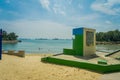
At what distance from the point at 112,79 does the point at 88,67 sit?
→ 9.63ft

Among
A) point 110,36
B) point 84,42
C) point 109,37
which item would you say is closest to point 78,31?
point 84,42

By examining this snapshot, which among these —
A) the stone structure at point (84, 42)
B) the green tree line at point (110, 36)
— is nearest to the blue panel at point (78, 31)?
the stone structure at point (84, 42)

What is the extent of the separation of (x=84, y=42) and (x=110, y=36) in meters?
90.1

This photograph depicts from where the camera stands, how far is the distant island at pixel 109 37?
9731 cm

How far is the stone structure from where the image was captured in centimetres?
1555

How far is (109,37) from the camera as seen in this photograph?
331ft

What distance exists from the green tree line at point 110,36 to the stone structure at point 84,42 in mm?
86327

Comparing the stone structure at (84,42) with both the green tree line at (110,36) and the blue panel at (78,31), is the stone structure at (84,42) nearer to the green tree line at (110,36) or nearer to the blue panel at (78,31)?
the blue panel at (78,31)

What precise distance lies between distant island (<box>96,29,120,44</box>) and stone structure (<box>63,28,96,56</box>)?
8633cm

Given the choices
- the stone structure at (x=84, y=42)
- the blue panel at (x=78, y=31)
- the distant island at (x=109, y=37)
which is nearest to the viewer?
the stone structure at (x=84, y=42)

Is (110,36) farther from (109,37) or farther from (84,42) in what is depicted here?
(84,42)

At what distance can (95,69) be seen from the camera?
11.0 meters

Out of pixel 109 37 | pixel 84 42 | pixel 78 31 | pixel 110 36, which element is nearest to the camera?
pixel 84 42

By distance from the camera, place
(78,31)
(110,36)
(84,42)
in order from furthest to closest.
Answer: (110,36) < (78,31) < (84,42)
